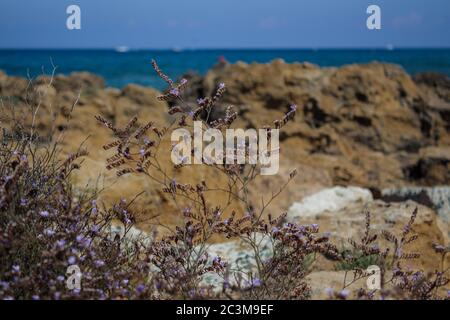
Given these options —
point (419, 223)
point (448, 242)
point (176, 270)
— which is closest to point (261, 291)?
point (176, 270)

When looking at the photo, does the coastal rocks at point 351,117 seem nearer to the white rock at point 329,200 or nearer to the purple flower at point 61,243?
the white rock at point 329,200

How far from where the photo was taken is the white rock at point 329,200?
844cm

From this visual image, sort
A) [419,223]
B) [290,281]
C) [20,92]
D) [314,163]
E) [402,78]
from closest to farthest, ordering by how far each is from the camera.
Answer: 1. [290,281]
2. [419,223]
3. [314,163]
4. [20,92]
5. [402,78]

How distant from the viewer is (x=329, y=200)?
345 inches

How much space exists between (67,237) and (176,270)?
70 cm

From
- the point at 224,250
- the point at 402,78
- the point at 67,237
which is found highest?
the point at 402,78

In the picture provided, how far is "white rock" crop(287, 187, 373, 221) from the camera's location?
27.7ft

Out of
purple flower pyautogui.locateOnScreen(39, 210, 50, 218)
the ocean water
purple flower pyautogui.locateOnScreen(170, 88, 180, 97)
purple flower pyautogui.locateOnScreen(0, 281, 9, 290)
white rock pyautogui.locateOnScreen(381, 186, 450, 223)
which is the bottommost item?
white rock pyautogui.locateOnScreen(381, 186, 450, 223)

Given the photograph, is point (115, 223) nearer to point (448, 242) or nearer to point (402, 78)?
point (448, 242)

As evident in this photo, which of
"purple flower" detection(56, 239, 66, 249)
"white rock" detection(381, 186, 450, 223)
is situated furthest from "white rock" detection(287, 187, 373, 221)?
"purple flower" detection(56, 239, 66, 249)

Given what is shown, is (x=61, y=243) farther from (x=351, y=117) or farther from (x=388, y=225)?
(x=351, y=117)

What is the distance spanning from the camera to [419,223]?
254 inches

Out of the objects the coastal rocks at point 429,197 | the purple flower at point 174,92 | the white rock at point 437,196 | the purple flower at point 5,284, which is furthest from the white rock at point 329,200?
the purple flower at point 5,284

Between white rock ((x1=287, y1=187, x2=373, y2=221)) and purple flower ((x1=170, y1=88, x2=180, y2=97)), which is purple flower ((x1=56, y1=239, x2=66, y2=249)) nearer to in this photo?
purple flower ((x1=170, y1=88, x2=180, y2=97))
